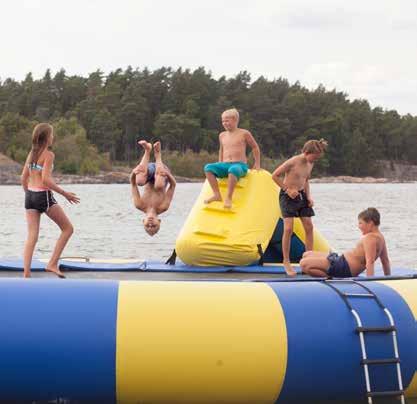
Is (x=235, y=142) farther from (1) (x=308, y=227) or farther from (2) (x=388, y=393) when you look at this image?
(2) (x=388, y=393)

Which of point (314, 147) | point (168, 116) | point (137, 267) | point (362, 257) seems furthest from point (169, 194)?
point (168, 116)

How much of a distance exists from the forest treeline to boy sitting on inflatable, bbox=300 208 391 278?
66389 millimetres

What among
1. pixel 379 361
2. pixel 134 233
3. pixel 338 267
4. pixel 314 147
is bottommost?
pixel 134 233

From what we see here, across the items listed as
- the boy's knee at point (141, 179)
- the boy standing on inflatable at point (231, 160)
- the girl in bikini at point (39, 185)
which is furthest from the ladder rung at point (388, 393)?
the boy's knee at point (141, 179)

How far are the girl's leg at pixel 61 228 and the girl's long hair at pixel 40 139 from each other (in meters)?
0.43

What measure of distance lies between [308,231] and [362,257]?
1277mm

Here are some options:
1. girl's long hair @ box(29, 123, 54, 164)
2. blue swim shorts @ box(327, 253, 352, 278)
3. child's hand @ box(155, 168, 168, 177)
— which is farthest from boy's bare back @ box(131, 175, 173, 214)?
blue swim shorts @ box(327, 253, 352, 278)

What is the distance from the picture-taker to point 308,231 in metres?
8.35

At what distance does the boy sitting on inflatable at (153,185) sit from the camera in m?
8.62

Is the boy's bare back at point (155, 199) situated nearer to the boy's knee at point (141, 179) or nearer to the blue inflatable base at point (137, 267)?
the boy's knee at point (141, 179)

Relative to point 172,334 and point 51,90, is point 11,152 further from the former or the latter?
point 172,334

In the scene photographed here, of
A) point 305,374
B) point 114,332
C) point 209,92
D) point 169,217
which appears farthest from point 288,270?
point 209,92

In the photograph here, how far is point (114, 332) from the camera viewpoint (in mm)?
5289

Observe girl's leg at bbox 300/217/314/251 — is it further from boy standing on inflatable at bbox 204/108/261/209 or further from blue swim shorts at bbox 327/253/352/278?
blue swim shorts at bbox 327/253/352/278
